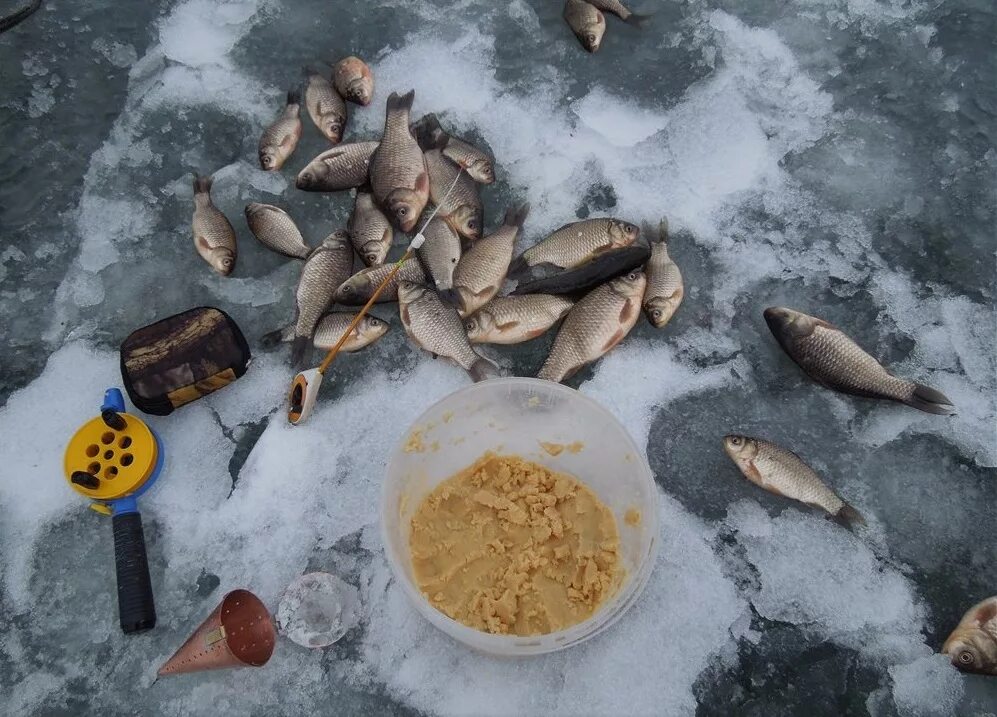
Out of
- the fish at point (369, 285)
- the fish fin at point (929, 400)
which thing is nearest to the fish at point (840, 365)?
the fish fin at point (929, 400)

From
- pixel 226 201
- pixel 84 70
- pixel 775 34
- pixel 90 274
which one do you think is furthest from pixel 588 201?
pixel 84 70

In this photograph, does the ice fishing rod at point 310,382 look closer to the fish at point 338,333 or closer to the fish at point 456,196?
the fish at point 338,333

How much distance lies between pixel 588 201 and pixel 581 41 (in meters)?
0.78

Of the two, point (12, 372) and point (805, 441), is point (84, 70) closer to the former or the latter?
point (12, 372)

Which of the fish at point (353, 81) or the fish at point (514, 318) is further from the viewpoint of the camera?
the fish at point (353, 81)

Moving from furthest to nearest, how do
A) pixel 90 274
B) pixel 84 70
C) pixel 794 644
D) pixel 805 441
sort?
pixel 84 70, pixel 90 274, pixel 805 441, pixel 794 644

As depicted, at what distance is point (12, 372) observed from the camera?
2.56 metres

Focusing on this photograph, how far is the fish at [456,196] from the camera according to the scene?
107 inches

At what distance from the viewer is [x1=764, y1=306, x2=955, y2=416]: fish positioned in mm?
2377

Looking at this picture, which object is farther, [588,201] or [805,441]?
[588,201]

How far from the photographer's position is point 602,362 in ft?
8.36

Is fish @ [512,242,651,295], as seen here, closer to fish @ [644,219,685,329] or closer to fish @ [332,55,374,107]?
fish @ [644,219,685,329]

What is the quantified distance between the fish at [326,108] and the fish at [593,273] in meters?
1.04

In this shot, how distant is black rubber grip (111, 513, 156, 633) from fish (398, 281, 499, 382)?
42.5 inches
